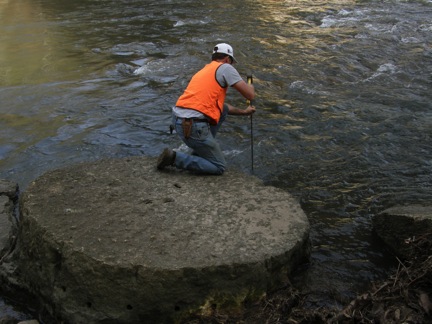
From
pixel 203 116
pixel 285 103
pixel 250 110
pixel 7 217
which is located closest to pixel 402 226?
pixel 250 110

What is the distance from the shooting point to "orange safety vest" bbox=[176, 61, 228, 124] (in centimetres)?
579

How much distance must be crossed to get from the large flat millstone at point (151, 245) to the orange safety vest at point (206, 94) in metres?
0.90

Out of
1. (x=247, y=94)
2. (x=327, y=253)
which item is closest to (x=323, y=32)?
(x=247, y=94)

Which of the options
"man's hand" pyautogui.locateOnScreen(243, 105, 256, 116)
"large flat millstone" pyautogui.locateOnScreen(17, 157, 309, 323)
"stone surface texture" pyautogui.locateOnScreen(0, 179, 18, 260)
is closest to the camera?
"large flat millstone" pyautogui.locateOnScreen(17, 157, 309, 323)

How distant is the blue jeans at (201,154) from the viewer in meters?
5.78

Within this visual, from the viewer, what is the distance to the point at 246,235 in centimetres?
458

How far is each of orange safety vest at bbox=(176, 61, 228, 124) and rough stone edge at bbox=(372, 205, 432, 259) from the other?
83.9 inches

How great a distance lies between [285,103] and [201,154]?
154 inches

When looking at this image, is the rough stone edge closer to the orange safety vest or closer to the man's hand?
the man's hand

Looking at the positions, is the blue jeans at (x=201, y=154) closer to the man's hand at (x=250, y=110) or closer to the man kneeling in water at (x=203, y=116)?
the man kneeling in water at (x=203, y=116)

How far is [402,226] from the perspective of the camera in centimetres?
508

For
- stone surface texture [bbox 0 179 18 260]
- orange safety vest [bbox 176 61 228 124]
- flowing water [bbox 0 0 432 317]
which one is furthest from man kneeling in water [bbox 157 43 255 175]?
stone surface texture [bbox 0 179 18 260]

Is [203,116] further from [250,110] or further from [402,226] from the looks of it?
[402,226]

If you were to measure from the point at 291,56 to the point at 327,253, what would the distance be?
7.96m
